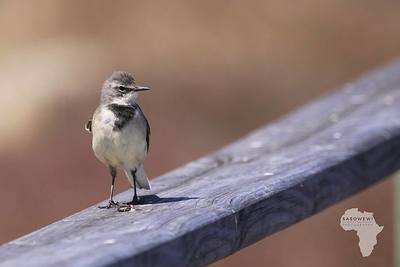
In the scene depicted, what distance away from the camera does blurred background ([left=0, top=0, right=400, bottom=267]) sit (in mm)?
13922

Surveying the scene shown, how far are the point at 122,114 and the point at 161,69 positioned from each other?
11262 mm

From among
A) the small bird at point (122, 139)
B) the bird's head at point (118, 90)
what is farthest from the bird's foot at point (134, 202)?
the bird's head at point (118, 90)

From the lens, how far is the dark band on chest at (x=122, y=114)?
5.22 meters

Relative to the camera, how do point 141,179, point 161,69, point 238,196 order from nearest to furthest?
point 238,196
point 141,179
point 161,69

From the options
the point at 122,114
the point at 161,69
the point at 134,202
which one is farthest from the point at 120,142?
the point at 161,69

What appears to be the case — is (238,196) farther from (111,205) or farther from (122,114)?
(122,114)

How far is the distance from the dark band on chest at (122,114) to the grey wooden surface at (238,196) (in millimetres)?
392

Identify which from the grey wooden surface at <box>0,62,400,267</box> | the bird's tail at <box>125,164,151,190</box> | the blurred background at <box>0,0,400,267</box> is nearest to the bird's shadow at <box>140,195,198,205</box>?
the grey wooden surface at <box>0,62,400,267</box>

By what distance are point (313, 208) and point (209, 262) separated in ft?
2.77

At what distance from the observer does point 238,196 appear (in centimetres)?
382

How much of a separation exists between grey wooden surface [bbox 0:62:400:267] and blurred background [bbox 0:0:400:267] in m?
7.36

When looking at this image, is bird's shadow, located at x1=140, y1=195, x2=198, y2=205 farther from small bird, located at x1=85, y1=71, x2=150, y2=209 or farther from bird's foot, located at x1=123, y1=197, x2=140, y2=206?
small bird, located at x1=85, y1=71, x2=150, y2=209

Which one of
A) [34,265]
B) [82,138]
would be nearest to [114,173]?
[34,265]

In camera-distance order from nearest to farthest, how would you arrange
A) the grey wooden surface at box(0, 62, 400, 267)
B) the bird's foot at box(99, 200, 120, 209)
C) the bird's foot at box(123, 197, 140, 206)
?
the grey wooden surface at box(0, 62, 400, 267)
the bird's foot at box(99, 200, 120, 209)
the bird's foot at box(123, 197, 140, 206)
